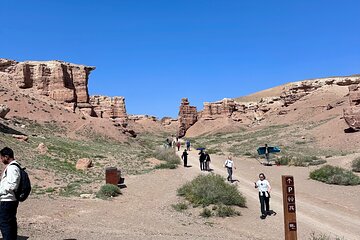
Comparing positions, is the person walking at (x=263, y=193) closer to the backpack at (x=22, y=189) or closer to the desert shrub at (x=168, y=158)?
the backpack at (x=22, y=189)

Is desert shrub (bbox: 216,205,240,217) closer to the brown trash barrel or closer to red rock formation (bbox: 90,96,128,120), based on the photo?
the brown trash barrel

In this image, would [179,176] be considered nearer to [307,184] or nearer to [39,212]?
[307,184]

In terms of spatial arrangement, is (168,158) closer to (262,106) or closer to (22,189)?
(22,189)

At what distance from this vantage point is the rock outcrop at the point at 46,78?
54.9 meters

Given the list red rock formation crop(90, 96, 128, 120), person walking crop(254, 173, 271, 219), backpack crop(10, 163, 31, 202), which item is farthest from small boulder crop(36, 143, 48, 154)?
red rock formation crop(90, 96, 128, 120)

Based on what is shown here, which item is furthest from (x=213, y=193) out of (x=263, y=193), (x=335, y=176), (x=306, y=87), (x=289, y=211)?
(x=306, y=87)

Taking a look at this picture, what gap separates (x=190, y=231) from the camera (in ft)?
34.8

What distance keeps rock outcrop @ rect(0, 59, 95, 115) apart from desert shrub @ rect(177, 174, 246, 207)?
43.3 meters

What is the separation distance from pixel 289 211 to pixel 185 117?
81.0m

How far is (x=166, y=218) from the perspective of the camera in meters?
12.3

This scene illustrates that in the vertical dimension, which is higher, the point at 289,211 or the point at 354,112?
the point at 354,112

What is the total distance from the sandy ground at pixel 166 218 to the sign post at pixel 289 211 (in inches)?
128

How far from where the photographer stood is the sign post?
23.6 ft

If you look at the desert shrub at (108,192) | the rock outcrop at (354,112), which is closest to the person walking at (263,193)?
the desert shrub at (108,192)
